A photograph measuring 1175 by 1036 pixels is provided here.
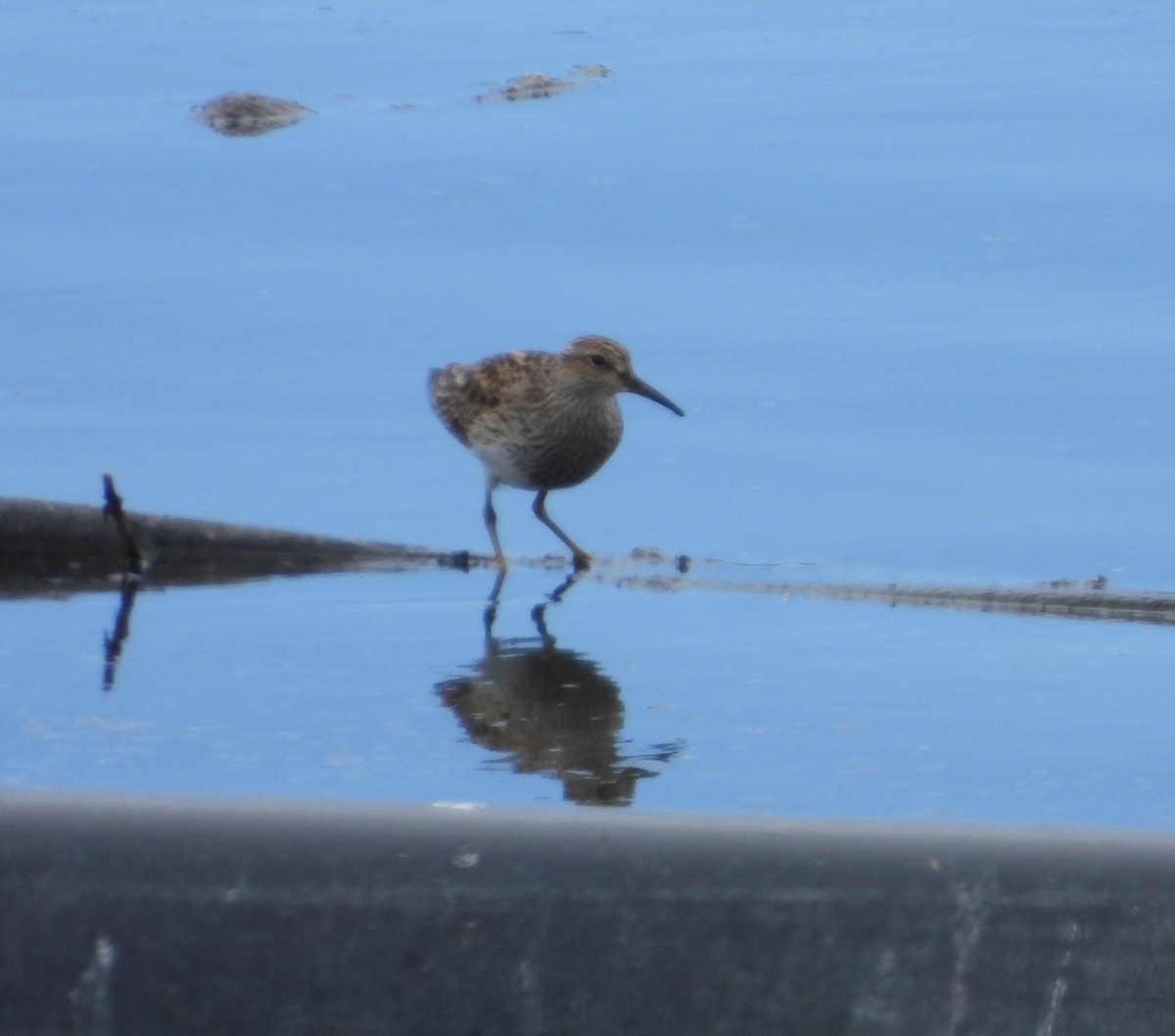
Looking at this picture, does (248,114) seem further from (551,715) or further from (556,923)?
(556,923)

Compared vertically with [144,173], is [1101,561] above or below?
below

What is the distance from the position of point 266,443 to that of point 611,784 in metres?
2.99

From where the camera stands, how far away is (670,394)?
753cm

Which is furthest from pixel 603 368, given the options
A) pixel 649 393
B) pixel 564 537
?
pixel 564 537

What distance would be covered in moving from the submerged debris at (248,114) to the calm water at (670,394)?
15cm

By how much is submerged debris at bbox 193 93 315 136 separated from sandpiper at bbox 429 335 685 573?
141 inches

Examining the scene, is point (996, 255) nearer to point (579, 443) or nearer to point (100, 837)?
point (579, 443)

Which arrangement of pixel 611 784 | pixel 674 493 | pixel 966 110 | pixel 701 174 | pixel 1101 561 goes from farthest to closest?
pixel 966 110 < pixel 701 174 < pixel 674 493 < pixel 1101 561 < pixel 611 784

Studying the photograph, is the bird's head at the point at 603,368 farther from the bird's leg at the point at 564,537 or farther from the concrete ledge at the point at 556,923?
the concrete ledge at the point at 556,923

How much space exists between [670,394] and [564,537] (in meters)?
1.19

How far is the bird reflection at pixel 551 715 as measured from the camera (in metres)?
4.32

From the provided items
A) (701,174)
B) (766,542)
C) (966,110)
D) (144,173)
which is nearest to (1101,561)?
(766,542)

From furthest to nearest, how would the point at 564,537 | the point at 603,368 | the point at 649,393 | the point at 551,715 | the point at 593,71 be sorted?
the point at 593,71
the point at 603,368
the point at 649,393
the point at 564,537
the point at 551,715

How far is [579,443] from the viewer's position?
7.03m
